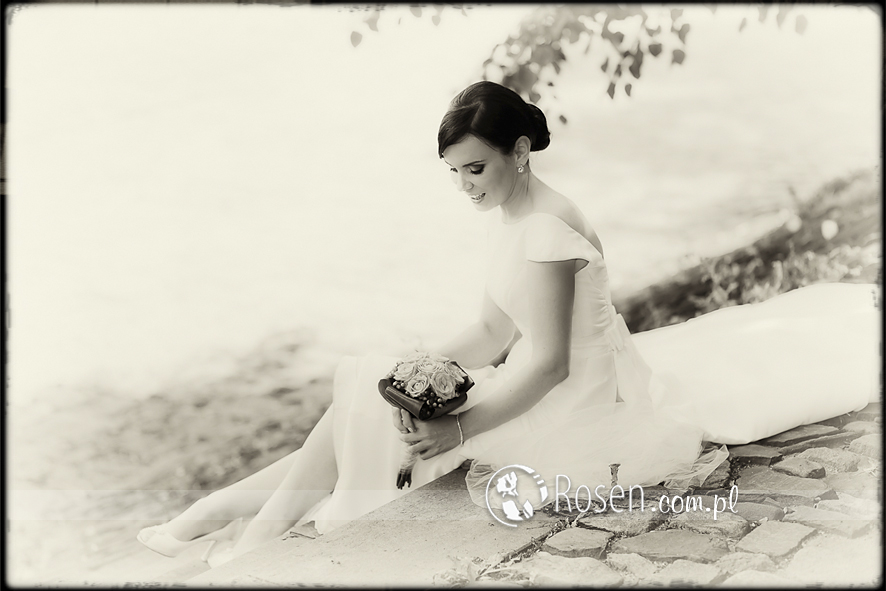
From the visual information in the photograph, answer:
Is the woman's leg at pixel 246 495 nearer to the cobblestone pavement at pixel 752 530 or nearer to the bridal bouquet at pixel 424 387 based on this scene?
the bridal bouquet at pixel 424 387

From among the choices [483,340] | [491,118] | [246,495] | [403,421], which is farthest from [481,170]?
[246,495]

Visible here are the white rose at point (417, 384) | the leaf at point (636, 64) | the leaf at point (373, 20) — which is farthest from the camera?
the leaf at point (636, 64)

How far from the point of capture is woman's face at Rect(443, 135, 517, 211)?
8.91 feet

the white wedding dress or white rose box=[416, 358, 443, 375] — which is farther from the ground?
white rose box=[416, 358, 443, 375]

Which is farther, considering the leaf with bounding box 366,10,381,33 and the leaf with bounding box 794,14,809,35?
the leaf with bounding box 794,14,809,35

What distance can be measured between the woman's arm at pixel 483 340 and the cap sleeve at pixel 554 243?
0.40m

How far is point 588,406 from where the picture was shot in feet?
9.09

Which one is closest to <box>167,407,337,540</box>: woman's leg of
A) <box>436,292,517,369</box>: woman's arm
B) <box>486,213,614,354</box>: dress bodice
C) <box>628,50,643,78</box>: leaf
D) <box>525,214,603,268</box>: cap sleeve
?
<box>436,292,517,369</box>: woman's arm

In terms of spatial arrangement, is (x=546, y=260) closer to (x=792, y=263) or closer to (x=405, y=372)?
(x=405, y=372)

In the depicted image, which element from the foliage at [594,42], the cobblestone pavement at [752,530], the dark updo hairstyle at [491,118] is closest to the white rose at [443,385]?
the cobblestone pavement at [752,530]

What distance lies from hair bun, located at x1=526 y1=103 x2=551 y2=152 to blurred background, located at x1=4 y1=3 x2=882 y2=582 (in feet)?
0.42

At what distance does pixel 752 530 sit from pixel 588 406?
2.26 ft

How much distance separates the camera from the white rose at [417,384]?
259 cm

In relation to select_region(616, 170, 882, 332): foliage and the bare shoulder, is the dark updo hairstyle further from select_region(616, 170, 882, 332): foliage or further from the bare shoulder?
select_region(616, 170, 882, 332): foliage
